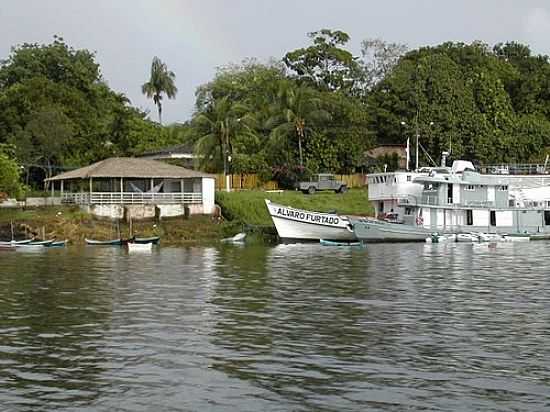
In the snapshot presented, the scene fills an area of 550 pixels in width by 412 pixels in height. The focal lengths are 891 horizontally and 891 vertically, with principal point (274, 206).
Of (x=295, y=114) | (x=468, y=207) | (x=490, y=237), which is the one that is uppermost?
(x=295, y=114)

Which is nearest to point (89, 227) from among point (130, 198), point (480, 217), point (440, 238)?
point (130, 198)

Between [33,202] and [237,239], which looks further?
[33,202]

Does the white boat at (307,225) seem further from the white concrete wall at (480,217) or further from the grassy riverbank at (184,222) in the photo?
the white concrete wall at (480,217)

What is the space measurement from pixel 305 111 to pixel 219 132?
919cm

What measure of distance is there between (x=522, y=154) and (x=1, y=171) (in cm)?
5155

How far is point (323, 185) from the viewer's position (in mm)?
74938

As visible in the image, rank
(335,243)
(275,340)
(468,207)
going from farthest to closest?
1. (468,207)
2. (335,243)
3. (275,340)

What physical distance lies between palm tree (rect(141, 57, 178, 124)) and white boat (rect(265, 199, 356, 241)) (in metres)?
56.6

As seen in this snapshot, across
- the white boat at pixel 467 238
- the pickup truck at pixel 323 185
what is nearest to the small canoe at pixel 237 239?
the white boat at pixel 467 238

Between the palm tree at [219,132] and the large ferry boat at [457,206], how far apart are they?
1552cm

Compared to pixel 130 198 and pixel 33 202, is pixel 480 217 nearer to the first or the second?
pixel 130 198

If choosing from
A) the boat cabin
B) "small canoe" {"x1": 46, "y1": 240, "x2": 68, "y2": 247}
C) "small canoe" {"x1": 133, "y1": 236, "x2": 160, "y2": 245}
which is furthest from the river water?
the boat cabin

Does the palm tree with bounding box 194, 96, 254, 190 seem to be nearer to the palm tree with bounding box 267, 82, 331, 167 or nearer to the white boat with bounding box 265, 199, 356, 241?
the palm tree with bounding box 267, 82, 331, 167

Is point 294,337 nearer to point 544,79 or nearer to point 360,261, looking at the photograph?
point 360,261
